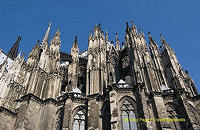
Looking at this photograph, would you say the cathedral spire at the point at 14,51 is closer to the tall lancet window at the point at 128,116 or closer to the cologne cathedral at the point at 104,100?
the cologne cathedral at the point at 104,100

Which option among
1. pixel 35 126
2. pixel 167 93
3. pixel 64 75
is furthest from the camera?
pixel 64 75

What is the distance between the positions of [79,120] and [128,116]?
5.57 meters

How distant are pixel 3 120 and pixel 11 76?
1887cm

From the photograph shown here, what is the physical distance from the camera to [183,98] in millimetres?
18266

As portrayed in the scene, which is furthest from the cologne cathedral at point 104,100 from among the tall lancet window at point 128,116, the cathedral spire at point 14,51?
the cathedral spire at point 14,51

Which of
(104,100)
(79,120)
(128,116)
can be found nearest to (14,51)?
(79,120)

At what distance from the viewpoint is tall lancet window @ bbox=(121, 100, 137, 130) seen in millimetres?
16484

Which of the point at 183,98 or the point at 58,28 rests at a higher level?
the point at 58,28

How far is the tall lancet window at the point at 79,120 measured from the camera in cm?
1874

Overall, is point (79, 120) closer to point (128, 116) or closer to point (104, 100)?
point (104, 100)

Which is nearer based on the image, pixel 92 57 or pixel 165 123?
pixel 165 123

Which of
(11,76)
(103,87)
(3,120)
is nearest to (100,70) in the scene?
(103,87)

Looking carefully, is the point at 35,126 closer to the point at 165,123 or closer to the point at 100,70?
the point at 100,70

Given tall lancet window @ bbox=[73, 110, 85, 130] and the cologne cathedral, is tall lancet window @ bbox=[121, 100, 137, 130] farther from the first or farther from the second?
tall lancet window @ bbox=[73, 110, 85, 130]
